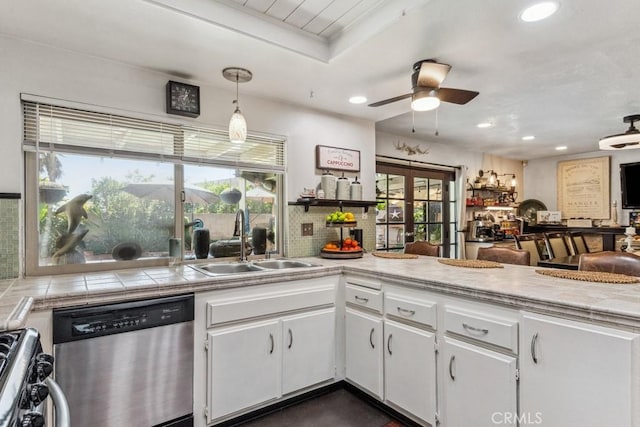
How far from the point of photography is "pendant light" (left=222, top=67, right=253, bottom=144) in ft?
7.22

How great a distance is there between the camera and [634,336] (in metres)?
1.21

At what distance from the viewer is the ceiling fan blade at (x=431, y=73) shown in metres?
2.16

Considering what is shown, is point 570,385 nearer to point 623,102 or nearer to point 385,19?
point 385,19

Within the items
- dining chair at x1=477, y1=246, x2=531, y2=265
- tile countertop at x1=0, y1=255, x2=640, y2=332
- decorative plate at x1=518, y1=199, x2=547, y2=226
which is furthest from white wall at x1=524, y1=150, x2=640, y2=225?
tile countertop at x1=0, y1=255, x2=640, y2=332

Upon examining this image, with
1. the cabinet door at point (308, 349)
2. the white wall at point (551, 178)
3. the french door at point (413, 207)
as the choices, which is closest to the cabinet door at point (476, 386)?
the cabinet door at point (308, 349)

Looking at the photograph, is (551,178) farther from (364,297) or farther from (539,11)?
(364,297)

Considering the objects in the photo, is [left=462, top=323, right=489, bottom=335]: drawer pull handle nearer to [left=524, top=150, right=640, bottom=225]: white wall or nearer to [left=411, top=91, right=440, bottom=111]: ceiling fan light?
[left=411, top=91, right=440, bottom=111]: ceiling fan light

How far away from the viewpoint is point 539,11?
5.46 feet

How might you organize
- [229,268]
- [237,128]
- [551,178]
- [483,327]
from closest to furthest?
[483,327]
[237,128]
[229,268]
[551,178]

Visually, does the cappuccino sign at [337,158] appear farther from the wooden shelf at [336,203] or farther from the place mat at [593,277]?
the place mat at [593,277]

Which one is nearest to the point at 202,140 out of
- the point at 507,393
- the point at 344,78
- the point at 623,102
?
the point at 344,78

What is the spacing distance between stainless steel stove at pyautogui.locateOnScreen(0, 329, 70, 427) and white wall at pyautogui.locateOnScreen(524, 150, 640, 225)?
716 centimetres
